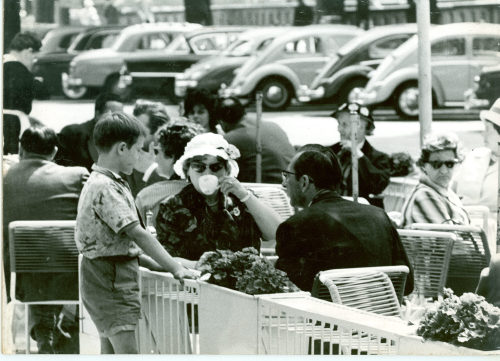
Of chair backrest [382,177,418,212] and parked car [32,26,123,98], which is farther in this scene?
chair backrest [382,177,418,212]

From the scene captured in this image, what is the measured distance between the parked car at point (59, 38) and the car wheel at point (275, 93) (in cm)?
111

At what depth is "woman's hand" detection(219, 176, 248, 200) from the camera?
6340 mm

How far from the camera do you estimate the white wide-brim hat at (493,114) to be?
6.73 meters

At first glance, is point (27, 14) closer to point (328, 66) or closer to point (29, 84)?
point (29, 84)

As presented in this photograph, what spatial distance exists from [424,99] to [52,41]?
2.12 m

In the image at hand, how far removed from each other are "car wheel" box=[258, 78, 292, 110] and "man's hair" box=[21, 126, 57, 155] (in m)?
1.25

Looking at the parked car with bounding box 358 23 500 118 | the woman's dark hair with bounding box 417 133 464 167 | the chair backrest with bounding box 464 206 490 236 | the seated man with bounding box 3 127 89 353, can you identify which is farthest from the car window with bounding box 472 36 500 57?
the seated man with bounding box 3 127 89 353

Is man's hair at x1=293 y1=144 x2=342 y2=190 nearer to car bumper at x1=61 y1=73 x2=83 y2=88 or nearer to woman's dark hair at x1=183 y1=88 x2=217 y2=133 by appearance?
woman's dark hair at x1=183 y1=88 x2=217 y2=133

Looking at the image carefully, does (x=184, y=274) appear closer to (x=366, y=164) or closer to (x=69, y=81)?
(x=69, y=81)

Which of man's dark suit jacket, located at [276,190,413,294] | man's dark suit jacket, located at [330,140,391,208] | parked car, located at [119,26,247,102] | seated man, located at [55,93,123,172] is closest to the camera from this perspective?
man's dark suit jacket, located at [276,190,413,294]

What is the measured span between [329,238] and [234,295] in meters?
0.62

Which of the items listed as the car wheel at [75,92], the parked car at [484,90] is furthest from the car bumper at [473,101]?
the car wheel at [75,92]

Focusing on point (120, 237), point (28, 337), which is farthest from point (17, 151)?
point (120, 237)

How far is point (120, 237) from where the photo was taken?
5.74 m
